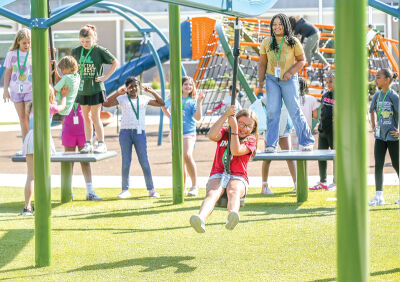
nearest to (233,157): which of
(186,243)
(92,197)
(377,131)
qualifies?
(186,243)

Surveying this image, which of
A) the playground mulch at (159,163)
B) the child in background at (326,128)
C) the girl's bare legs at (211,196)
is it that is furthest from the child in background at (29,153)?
the playground mulch at (159,163)

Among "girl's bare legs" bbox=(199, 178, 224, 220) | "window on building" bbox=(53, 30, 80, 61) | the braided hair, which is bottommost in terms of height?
"girl's bare legs" bbox=(199, 178, 224, 220)

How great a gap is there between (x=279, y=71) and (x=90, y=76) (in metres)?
2.58

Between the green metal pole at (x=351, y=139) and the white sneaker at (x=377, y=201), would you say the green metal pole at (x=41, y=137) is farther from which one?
the white sneaker at (x=377, y=201)

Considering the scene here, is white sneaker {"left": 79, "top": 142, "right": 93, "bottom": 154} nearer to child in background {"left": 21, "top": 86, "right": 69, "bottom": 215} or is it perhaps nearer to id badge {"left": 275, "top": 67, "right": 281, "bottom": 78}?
child in background {"left": 21, "top": 86, "right": 69, "bottom": 215}

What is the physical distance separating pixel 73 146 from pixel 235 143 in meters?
3.91

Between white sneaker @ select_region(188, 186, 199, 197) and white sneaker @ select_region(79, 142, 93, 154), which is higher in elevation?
white sneaker @ select_region(79, 142, 93, 154)

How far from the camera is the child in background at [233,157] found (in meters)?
6.05

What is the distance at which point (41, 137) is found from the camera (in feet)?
18.9

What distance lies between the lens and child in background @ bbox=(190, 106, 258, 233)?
6.05 meters

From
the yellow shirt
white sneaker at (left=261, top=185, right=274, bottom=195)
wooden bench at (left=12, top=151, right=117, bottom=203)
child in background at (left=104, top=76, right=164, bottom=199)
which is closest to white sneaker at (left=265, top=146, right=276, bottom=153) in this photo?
the yellow shirt

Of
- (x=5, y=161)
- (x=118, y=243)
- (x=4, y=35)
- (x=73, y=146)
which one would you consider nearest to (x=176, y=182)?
(x=73, y=146)

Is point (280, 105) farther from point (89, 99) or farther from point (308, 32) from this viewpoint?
point (308, 32)

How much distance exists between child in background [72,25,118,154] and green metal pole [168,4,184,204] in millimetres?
858
